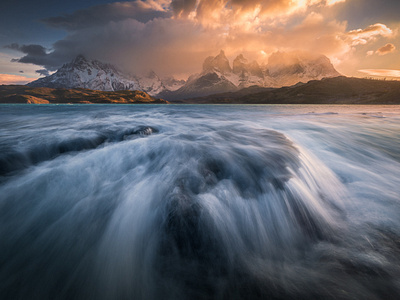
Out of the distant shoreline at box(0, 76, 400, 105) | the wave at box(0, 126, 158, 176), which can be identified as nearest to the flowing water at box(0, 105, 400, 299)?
the wave at box(0, 126, 158, 176)

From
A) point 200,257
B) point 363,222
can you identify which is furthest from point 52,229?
point 363,222

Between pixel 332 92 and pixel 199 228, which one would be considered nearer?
pixel 199 228

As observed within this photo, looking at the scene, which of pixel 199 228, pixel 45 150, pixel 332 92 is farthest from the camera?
pixel 332 92

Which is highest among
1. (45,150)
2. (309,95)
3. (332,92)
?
(332,92)

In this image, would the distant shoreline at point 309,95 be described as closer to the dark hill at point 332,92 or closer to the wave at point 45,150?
the dark hill at point 332,92

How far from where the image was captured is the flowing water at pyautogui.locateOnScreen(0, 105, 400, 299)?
1.66m

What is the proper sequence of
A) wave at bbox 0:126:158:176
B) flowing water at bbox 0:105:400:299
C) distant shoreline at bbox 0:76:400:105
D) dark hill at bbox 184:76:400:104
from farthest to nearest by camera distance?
dark hill at bbox 184:76:400:104 → distant shoreline at bbox 0:76:400:105 → wave at bbox 0:126:158:176 → flowing water at bbox 0:105:400:299

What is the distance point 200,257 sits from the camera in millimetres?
1901

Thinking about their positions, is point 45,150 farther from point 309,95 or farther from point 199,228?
point 309,95

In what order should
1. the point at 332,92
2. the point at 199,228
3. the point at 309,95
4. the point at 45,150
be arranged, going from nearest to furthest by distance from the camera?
the point at 199,228 < the point at 45,150 < the point at 332,92 < the point at 309,95

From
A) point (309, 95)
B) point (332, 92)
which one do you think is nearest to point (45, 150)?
point (309, 95)

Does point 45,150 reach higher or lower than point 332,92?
lower

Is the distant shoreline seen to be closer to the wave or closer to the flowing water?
the flowing water

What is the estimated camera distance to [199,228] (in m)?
2.12
